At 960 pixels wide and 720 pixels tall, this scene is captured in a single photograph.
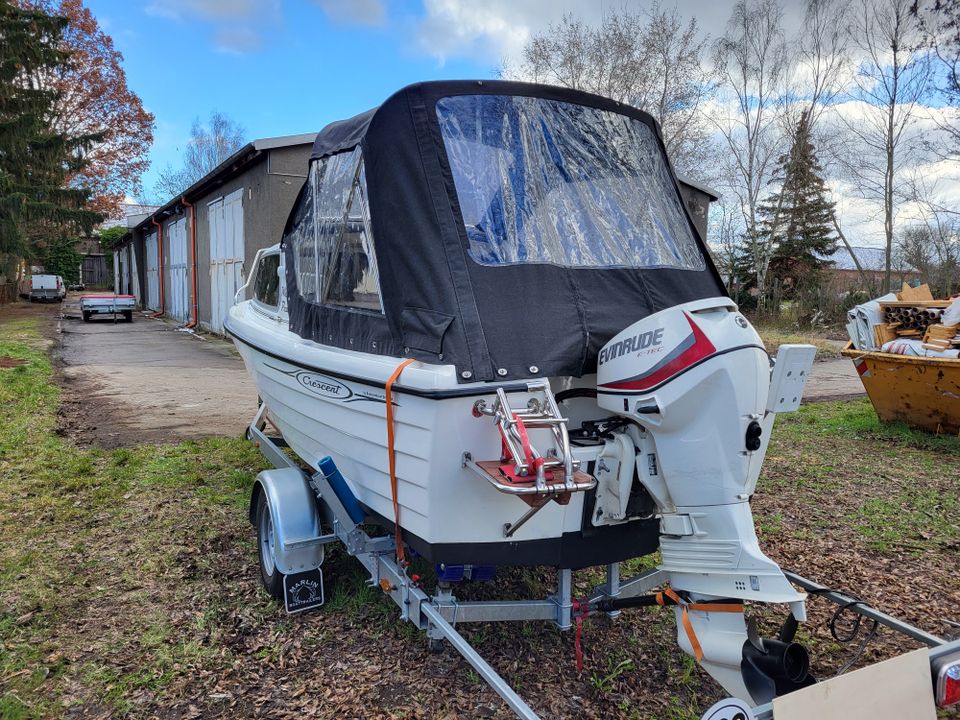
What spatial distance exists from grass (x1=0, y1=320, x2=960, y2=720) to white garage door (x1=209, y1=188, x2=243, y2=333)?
9858mm

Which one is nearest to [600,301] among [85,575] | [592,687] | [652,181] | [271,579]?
[652,181]

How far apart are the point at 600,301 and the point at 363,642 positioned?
199cm

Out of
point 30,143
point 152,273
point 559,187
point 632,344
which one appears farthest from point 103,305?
point 632,344

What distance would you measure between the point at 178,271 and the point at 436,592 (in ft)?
71.2

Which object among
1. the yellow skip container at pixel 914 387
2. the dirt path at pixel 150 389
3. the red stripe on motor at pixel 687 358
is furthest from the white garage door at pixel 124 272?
the red stripe on motor at pixel 687 358

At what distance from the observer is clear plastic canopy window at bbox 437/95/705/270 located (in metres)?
2.92

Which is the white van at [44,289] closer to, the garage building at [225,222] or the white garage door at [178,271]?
the garage building at [225,222]

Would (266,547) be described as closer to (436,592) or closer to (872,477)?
(436,592)

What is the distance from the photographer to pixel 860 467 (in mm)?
6496

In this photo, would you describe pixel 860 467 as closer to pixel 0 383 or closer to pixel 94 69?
pixel 0 383

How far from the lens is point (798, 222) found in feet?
90.2

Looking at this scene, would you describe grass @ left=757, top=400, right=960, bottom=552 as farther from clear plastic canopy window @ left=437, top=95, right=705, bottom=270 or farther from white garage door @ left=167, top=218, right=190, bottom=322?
white garage door @ left=167, top=218, right=190, bottom=322

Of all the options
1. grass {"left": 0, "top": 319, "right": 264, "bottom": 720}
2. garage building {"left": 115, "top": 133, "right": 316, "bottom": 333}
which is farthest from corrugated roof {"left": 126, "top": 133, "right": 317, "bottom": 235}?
grass {"left": 0, "top": 319, "right": 264, "bottom": 720}

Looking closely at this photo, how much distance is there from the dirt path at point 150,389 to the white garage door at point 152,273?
34.2 ft
